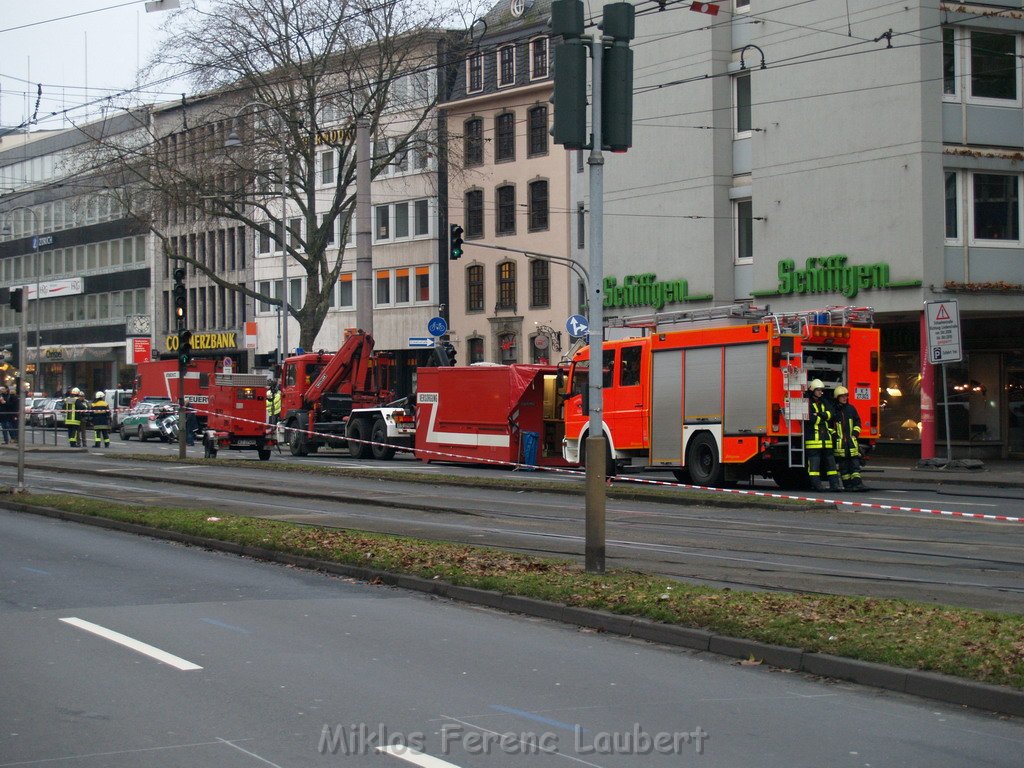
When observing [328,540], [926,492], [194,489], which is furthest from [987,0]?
[328,540]

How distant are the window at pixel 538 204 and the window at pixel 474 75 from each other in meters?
5.30

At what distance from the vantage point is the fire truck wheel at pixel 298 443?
40.0 metres

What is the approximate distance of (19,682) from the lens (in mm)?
8031

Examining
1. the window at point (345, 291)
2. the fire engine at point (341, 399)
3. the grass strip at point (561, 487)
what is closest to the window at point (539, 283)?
the fire engine at point (341, 399)

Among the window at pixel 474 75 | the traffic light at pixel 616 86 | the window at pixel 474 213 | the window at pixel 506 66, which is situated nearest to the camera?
the traffic light at pixel 616 86

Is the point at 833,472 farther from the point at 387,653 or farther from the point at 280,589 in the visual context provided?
the point at 387,653

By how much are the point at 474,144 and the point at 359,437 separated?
20.2 m

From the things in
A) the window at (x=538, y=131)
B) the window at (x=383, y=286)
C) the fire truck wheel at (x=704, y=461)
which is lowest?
the fire truck wheel at (x=704, y=461)

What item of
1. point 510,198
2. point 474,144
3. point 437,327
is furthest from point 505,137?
point 437,327

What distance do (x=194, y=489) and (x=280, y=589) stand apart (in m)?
13.1

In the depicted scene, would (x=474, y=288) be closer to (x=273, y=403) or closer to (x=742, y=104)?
(x=273, y=403)

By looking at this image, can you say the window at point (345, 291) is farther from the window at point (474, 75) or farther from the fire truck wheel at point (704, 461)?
the fire truck wheel at point (704, 461)

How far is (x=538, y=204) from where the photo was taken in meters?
52.1

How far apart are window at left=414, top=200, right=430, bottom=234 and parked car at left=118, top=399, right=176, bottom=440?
12870mm
